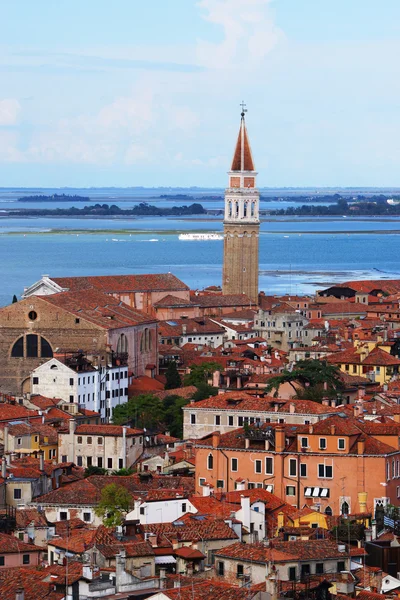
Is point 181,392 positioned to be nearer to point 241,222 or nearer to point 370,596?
point 370,596

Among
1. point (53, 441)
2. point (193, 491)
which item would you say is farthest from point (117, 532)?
point (53, 441)

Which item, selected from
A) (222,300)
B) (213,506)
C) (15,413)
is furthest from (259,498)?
(222,300)

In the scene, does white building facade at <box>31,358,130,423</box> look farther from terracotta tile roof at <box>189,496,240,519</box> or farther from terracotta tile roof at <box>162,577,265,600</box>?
terracotta tile roof at <box>162,577,265,600</box>

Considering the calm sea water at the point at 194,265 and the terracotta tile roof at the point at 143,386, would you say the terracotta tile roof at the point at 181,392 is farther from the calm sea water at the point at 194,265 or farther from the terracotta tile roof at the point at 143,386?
the calm sea water at the point at 194,265

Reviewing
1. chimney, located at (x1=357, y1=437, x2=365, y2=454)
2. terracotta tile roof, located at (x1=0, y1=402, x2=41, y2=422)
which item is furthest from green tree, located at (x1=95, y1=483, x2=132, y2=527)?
terracotta tile roof, located at (x1=0, y1=402, x2=41, y2=422)

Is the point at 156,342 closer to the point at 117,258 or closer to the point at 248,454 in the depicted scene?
the point at 248,454

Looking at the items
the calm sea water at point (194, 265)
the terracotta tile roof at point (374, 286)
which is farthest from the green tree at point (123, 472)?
the calm sea water at point (194, 265)
